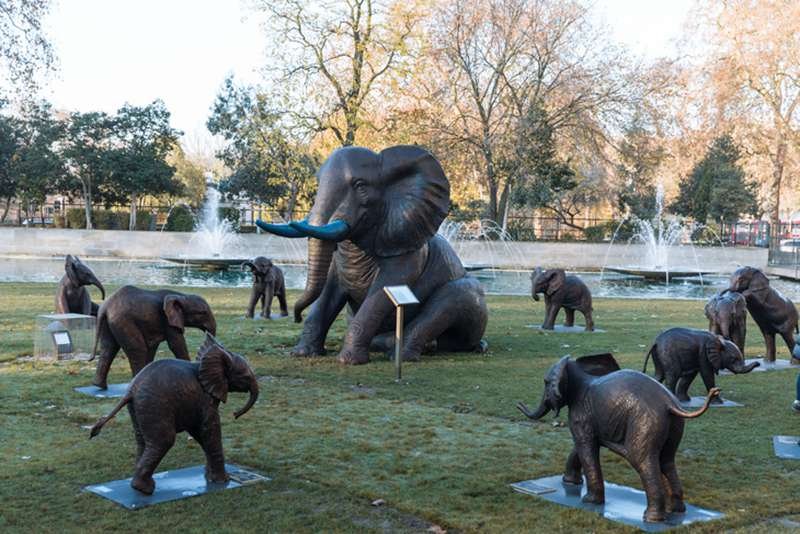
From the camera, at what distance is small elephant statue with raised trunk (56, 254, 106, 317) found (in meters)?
11.6

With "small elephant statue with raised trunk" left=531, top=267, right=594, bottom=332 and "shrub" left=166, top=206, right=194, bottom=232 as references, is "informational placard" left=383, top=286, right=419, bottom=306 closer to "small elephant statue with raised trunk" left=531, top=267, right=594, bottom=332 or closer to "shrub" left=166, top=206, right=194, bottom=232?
"small elephant statue with raised trunk" left=531, top=267, right=594, bottom=332

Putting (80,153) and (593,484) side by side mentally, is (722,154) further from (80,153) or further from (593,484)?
(593,484)

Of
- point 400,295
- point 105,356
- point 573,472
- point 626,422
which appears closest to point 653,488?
point 626,422

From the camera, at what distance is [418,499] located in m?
5.96

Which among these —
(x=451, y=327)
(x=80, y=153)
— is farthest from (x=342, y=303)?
(x=80, y=153)

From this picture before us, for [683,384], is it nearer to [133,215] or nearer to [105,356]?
[105,356]

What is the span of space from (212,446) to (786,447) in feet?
15.1

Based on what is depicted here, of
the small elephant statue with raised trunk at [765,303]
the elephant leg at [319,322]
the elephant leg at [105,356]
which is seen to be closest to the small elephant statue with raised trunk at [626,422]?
the elephant leg at [105,356]

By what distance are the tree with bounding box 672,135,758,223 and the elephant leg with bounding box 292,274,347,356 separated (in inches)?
1452

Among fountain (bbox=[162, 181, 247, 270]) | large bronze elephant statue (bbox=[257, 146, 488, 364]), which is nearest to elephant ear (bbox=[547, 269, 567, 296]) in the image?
large bronze elephant statue (bbox=[257, 146, 488, 364])

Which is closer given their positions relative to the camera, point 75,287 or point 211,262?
point 75,287

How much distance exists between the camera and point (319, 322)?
1211cm

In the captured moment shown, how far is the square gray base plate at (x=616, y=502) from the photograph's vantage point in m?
5.50

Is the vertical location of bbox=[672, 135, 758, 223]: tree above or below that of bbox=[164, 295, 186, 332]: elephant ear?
above
